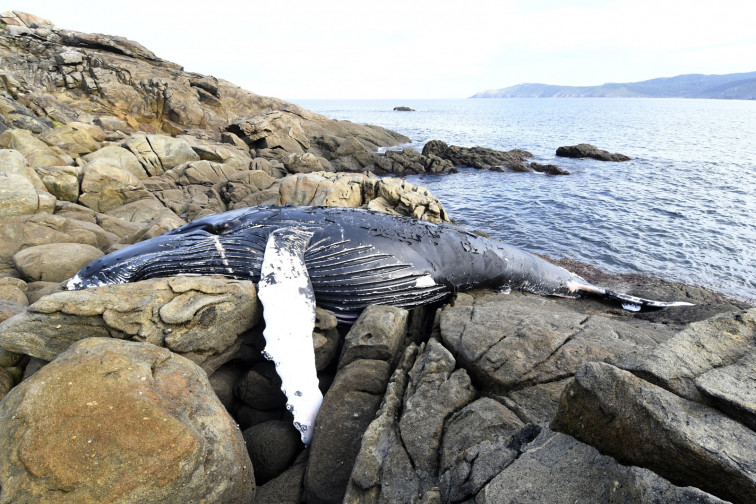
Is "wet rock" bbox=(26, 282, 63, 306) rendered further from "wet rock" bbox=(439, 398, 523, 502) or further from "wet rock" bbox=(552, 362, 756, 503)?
"wet rock" bbox=(552, 362, 756, 503)

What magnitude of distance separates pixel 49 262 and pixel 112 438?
5143mm

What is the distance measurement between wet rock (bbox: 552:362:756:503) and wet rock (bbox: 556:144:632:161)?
35572 mm

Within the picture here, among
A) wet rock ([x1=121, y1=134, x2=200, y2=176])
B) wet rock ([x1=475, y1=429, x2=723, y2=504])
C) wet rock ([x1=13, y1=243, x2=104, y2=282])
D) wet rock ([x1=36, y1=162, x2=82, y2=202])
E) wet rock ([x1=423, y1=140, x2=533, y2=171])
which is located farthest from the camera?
wet rock ([x1=423, y1=140, x2=533, y2=171])

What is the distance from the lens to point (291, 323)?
168 inches

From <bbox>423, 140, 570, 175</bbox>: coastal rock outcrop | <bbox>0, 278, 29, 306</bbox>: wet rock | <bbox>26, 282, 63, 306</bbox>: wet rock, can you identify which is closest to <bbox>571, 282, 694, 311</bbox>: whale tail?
<bbox>26, 282, 63, 306</bbox>: wet rock

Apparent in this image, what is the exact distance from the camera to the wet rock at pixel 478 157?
2978 centimetres

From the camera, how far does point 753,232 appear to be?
14844 millimetres

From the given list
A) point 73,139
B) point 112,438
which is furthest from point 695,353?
point 73,139

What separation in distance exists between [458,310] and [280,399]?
2187mm

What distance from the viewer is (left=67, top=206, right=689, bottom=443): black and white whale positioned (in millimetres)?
4234

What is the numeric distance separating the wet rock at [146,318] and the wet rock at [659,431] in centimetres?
315

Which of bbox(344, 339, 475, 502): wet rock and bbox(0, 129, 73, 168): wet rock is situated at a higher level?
bbox(0, 129, 73, 168): wet rock

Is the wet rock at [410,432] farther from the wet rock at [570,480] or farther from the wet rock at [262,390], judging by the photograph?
the wet rock at [262,390]

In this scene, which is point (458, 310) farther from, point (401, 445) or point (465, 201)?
point (465, 201)
